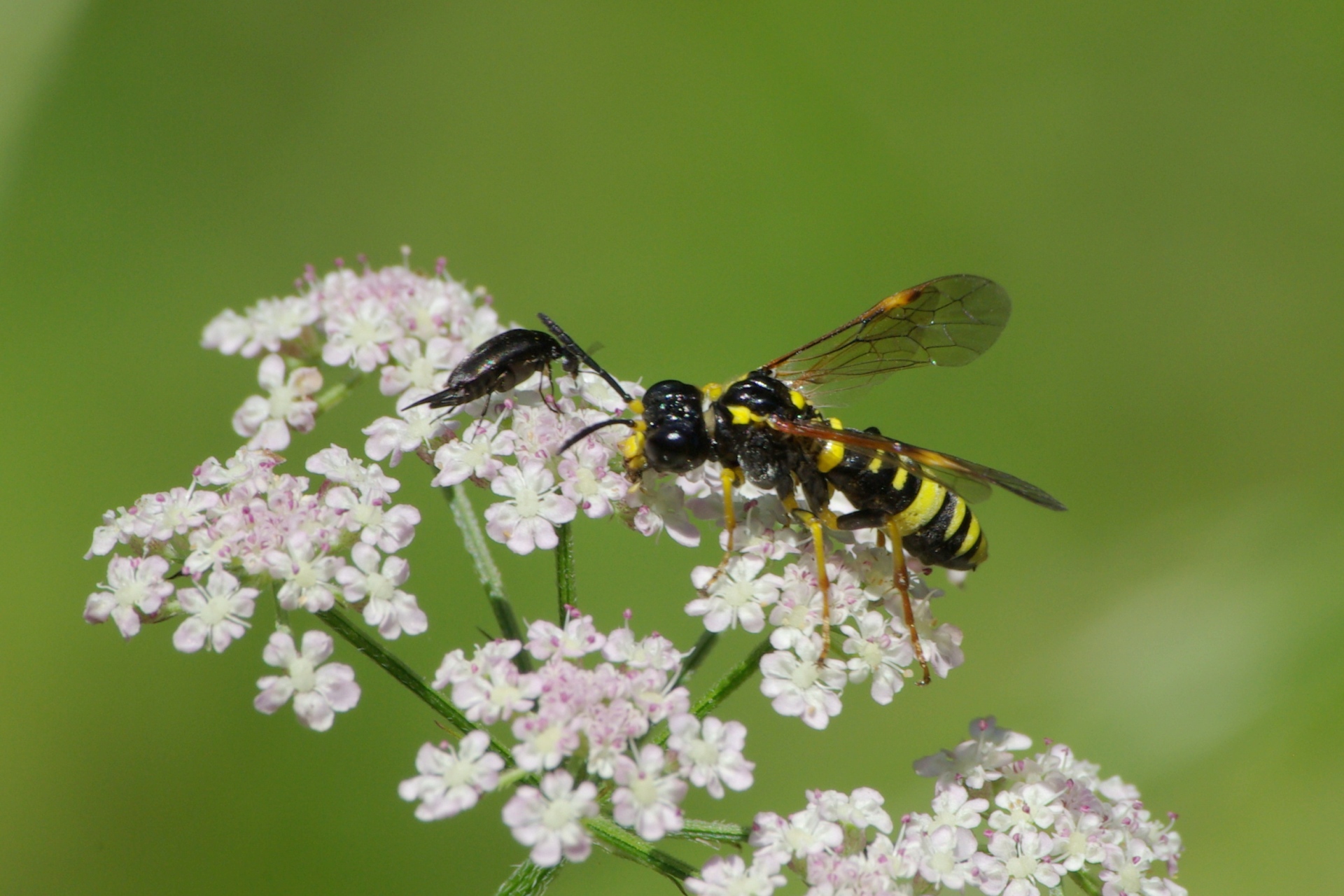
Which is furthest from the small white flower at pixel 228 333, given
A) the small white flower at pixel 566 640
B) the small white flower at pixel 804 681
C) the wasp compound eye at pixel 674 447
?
the small white flower at pixel 804 681

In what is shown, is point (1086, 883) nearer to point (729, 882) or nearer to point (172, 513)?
point (729, 882)

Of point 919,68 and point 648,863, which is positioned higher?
point 919,68

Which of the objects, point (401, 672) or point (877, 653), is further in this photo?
point (877, 653)

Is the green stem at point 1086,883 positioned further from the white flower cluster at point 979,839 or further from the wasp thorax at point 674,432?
the wasp thorax at point 674,432

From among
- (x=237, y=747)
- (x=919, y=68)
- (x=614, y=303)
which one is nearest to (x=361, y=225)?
(x=614, y=303)

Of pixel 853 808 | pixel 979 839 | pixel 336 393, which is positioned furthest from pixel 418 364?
pixel 979 839

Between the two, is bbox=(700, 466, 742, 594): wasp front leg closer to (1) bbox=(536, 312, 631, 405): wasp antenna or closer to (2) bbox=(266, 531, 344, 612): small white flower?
(1) bbox=(536, 312, 631, 405): wasp antenna

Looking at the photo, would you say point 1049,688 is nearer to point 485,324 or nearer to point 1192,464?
point 1192,464
